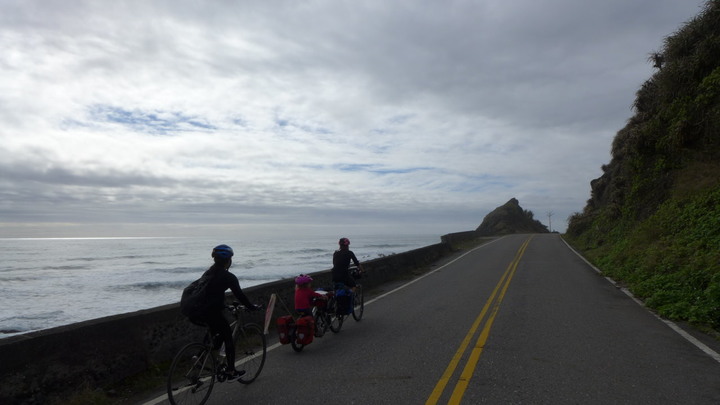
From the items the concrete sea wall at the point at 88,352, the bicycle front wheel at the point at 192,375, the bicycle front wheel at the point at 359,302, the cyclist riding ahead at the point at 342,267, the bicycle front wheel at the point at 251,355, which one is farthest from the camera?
the bicycle front wheel at the point at 359,302

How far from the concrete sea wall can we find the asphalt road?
4.29ft

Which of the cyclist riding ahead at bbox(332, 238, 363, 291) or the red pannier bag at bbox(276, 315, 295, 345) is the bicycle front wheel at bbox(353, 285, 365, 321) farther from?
the red pannier bag at bbox(276, 315, 295, 345)

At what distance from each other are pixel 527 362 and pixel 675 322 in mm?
4383

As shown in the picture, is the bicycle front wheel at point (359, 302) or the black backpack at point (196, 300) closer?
the black backpack at point (196, 300)

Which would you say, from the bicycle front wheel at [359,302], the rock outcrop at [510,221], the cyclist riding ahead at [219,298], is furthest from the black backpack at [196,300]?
the rock outcrop at [510,221]

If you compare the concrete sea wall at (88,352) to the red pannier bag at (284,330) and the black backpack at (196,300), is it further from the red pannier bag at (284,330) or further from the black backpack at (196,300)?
the black backpack at (196,300)

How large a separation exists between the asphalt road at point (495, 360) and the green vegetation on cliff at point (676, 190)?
48.7 inches

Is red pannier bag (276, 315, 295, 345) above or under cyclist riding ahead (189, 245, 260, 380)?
under

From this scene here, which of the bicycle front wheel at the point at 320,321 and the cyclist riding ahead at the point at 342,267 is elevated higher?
the cyclist riding ahead at the point at 342,267

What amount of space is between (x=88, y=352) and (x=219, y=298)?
1811 millimetres

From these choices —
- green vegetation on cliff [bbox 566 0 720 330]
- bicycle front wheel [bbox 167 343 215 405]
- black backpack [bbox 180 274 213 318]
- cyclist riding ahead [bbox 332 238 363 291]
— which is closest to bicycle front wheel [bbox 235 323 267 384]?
bicycle front wheel [bbox 167 343 215 405]

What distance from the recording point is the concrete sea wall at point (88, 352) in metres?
4.71

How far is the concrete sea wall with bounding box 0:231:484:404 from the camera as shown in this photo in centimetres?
471

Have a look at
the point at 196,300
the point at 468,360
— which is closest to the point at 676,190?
the point at 468,360
